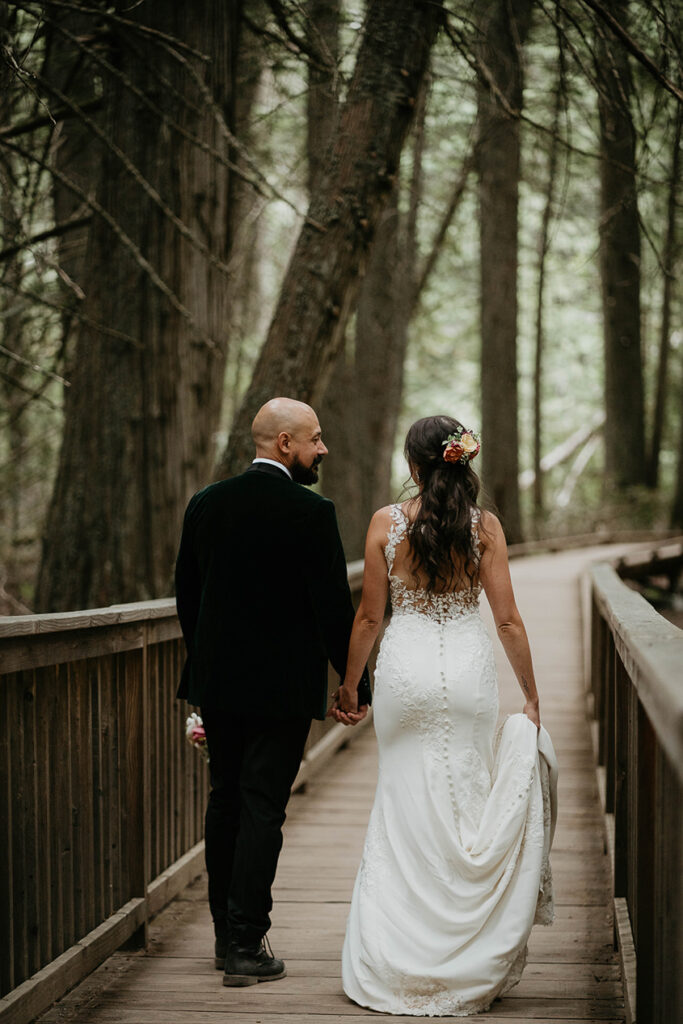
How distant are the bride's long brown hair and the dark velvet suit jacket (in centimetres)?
30

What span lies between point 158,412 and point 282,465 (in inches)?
116

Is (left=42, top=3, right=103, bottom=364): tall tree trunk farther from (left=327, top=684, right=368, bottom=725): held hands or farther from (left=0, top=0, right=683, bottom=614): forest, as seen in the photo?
(left=327, top=684, right=368, bottom=725): held hands

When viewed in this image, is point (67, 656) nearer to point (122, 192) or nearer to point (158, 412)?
point (158, 412)

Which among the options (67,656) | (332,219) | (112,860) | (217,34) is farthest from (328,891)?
(217,34)

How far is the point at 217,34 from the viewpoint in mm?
6781

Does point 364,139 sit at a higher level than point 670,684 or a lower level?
higher

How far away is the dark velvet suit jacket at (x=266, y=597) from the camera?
4.14 metres

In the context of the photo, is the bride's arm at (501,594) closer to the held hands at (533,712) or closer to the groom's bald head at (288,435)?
the held hands at (533,712)

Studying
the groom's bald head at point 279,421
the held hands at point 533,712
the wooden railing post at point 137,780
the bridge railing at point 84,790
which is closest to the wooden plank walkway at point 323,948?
the bridge railing at point 84,790

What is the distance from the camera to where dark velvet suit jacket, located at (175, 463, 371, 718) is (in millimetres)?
4145

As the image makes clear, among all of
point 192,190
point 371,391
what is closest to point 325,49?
point 192,190

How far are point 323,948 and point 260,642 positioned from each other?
139 cm

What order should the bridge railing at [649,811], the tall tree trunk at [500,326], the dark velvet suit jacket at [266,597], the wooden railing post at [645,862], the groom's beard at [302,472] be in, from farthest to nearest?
1. the tall tree trunk at [500,326]
2. the groom's beard at [302,472]
3. the dark velvet suit jacket at [266,597]
4. the wooden railing post at [645,862]
5. the bridge railing at [649,811]

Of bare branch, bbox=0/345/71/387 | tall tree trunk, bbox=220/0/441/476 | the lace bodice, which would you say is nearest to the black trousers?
the lace bodice
